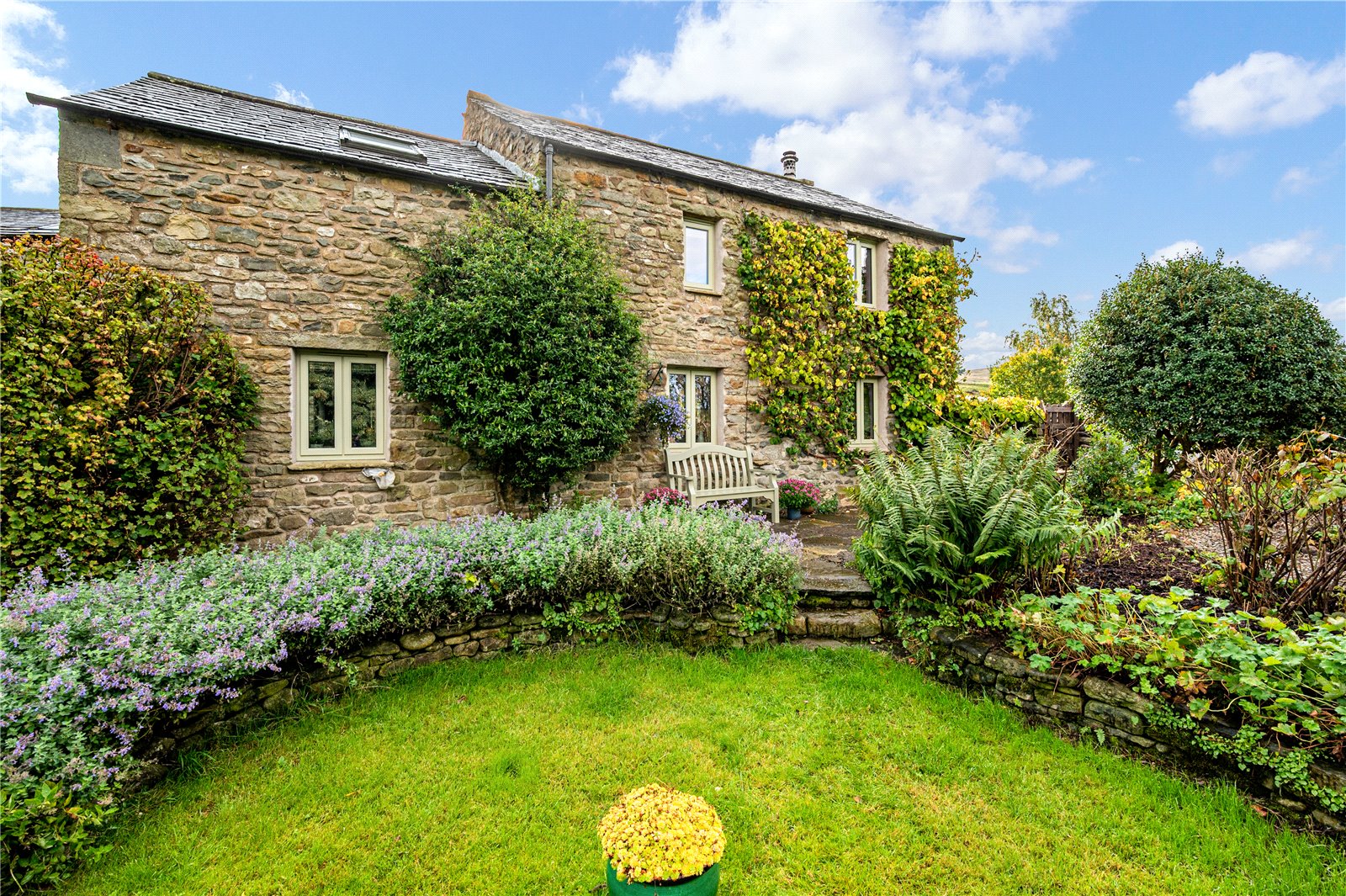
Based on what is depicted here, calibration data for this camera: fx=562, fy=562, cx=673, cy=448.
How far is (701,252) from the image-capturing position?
9617mm

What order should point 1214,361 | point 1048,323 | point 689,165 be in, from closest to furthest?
1. point 1214,361
2. point 689,165
3. point 1048,323

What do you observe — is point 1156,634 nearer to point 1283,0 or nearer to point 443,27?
point 1283,0

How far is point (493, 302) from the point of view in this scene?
670 centimetres

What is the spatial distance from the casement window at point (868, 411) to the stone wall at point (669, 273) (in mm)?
1290

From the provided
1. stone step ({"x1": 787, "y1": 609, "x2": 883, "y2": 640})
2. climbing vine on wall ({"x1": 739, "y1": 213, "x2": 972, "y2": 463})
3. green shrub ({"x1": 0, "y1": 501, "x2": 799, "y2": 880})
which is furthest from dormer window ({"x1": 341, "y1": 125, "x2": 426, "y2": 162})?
stone step ({"x1": 787, "y1": 609, "x2": 883, "y2": 640})

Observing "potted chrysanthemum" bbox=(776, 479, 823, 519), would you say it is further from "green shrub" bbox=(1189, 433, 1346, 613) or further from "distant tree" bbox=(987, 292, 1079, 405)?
"distant tree" bbox=(987, 292, 1079, 405)

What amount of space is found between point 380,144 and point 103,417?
4942mm

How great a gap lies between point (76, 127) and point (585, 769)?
310 inches

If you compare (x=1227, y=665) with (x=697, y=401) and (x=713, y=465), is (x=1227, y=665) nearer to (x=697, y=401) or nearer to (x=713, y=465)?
(x=713, y=465)

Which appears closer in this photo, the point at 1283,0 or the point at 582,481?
the point at 1283,0

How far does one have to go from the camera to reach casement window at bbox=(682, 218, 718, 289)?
9477mm

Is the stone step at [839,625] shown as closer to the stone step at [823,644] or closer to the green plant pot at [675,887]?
the stone step at [823,644]

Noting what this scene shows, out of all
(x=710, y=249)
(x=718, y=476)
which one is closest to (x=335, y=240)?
(x=710, y=249)

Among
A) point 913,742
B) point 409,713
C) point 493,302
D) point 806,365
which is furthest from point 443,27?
point 913,742
